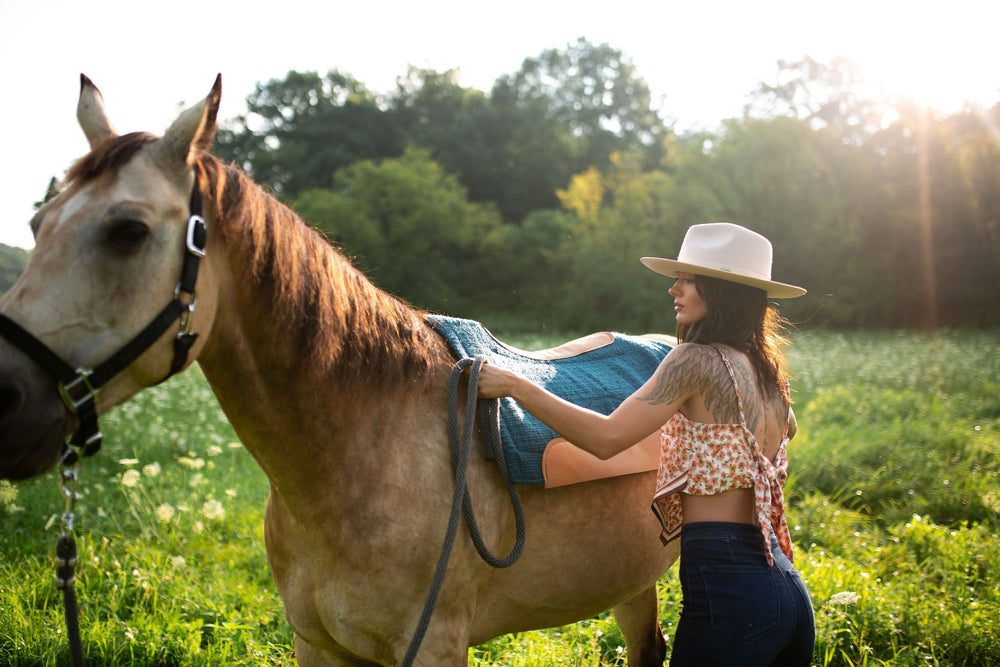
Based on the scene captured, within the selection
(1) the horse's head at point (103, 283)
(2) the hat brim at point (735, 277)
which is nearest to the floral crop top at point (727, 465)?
(2) the hat brim at point (735, 277)

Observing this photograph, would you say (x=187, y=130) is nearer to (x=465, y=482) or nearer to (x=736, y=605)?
(x=465, y=482)

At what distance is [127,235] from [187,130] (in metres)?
0.28

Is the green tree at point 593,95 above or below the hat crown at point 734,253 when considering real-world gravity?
above

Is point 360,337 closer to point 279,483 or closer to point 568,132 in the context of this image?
point 279,483

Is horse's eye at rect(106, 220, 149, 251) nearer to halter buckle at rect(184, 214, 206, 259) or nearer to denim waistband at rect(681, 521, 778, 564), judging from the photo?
halter buckle at rect(184, 214, 206, 259)

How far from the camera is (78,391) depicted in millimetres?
1377

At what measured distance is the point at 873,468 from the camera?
657 cm

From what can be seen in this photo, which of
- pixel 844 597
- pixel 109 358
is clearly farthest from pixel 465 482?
pixel 844 597

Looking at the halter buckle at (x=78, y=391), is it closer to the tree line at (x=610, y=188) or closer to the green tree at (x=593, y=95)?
the tree line at (x=610, y=188)

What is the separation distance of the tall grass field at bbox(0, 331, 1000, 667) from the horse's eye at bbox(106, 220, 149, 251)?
1766 mm

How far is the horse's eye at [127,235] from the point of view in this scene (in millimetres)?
1422

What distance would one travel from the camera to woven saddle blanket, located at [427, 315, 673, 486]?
2074 mm

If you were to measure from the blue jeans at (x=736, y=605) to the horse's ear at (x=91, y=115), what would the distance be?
6.79 ft

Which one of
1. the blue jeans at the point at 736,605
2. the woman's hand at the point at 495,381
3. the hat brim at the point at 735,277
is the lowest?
the blue jeans at the point at 736,605
